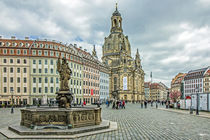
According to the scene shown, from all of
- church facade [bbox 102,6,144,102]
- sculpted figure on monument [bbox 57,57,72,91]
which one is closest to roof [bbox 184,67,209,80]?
church facade [bbox 102,6,144,102]

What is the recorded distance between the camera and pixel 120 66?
145250mm

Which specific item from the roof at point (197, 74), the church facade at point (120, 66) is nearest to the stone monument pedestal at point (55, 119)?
the roof at point (197, 74)

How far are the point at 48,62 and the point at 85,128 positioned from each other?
5459 cm

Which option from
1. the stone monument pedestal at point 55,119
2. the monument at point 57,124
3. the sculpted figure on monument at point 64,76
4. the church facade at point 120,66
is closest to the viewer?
the monument at point 57,124

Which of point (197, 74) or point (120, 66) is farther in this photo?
point (120, 66)

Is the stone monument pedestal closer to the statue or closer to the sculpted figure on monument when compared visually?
the statue

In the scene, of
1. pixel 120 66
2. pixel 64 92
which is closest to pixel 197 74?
pixel 120 66

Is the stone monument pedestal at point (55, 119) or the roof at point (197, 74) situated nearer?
the stone monument pedestal at point (55, 119)

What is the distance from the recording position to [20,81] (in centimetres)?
6406

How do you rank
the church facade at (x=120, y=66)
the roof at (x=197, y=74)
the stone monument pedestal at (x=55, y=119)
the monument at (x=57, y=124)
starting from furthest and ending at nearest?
1. the church facade at (x=120, y=66)
2. the roof at (x=197, y=74)
3. the stone monument pedestal at (x=55, y=119)
4. the monument at (x=57, y=124)

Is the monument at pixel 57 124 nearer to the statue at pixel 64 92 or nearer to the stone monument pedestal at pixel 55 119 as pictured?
the stone monument pedestal at pixel 55 119

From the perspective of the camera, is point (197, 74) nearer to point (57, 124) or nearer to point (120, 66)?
point (120, 66)

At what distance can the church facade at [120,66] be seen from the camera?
471 ft

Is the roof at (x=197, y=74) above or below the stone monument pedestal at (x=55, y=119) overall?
above
